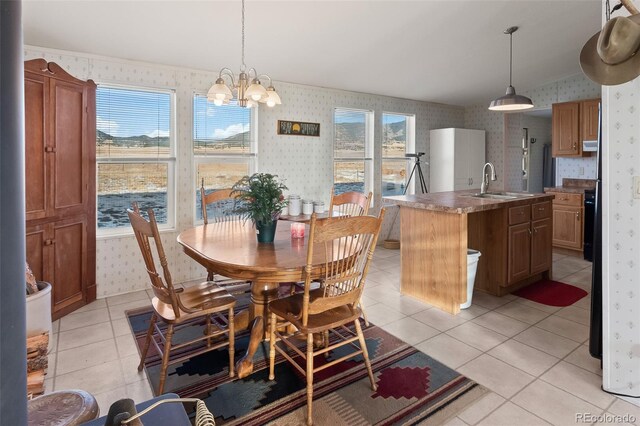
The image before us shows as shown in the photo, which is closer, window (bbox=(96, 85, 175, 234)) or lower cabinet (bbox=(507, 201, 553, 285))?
lower cabinet (bbox=(507, 201, 553, 285))

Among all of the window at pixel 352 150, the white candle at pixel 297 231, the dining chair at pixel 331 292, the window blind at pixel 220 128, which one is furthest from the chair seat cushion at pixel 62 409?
the window at pixel 352 150

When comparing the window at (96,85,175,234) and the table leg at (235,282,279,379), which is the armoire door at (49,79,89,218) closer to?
the window at (96,85,175,234)

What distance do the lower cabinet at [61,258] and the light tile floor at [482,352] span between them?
16cm

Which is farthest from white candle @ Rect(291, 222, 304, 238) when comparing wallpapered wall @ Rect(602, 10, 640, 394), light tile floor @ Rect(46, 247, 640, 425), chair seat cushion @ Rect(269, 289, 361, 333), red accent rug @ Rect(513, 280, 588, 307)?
red accent rug @ Rect(513, 280, 588, 307)

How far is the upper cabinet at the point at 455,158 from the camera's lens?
5934 mm

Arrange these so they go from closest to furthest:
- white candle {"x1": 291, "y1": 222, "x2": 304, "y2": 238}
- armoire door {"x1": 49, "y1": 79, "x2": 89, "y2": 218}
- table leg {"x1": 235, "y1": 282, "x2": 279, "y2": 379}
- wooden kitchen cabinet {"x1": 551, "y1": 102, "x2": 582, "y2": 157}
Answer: table leg {"x1": 235, "y1": 282, "x2": 279, "y2": 379}, white candle {"x1": 291, "y1": 222, "x2": 304, "y2": 238}, armoire door {"x1": 49, "y1": 79, "x2": 89, "y2": 218}, wooden kitchen cabinet {"x1": 551, "y1": 102, "x2": 582, "y2": 157}

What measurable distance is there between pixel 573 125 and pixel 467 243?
3.19m

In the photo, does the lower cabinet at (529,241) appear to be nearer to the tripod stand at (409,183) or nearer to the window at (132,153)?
the tripod stand at (409,183)

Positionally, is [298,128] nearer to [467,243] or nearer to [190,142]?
[190,142]

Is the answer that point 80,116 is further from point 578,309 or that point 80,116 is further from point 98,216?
point 578,309

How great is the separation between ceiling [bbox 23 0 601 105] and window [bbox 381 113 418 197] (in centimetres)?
92

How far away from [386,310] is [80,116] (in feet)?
10.3

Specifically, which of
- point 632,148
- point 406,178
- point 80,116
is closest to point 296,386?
point 632,148

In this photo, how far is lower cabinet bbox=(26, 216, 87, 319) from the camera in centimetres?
291
